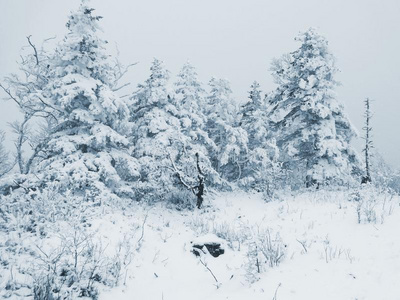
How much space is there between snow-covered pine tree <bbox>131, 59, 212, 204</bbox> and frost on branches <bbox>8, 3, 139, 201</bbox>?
6.81ft

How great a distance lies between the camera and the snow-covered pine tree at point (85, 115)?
38.7ft

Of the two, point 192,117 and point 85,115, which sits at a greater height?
point 192,117

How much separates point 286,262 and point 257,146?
16099 millimetres

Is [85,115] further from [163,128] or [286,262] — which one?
[286,262]

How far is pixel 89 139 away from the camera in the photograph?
12461 mm

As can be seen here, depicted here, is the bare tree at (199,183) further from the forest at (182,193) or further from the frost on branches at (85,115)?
the frost on branches at (85,115)

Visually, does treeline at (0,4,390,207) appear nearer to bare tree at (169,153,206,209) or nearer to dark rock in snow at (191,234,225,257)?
bare tree at (169,153,206,209)

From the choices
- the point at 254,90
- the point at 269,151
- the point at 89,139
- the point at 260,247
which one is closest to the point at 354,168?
the point at 269,151

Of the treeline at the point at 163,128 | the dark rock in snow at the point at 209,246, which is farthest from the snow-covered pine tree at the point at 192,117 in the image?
the dark rock in snow at the point at 209,246

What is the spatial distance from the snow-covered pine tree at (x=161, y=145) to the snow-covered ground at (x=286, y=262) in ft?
19.3

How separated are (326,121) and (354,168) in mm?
4287

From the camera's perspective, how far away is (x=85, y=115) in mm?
12891

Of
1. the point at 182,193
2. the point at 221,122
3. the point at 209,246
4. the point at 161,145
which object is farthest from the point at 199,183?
the point at 209,246

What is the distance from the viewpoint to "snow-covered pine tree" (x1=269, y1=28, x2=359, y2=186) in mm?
15984
